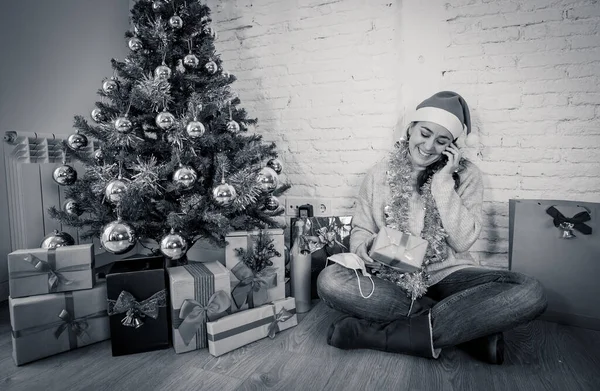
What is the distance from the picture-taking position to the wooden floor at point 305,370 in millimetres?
1137

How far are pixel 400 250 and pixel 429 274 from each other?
261mm

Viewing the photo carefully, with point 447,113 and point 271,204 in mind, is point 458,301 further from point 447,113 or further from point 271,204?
point 271,204

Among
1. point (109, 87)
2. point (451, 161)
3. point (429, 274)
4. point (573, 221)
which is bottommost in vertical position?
point (429, 274)

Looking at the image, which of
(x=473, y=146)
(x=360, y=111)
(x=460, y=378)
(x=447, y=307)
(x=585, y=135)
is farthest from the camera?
(x=360, y=111)

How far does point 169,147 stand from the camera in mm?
1693

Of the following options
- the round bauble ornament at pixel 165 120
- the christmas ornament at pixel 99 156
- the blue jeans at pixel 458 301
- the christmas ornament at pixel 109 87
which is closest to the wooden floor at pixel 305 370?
the blue jeans at pixel 458 301

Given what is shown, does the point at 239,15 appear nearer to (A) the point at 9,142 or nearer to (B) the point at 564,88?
(A) the point at 9,142

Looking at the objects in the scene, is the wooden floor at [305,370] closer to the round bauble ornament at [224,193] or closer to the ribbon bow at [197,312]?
the ribbon bow at [197,312]

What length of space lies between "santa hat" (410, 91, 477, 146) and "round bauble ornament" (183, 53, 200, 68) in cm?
115

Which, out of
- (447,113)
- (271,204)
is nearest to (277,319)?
(271,204)

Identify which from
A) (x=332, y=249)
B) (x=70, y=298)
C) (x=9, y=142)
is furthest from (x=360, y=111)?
(x=9, y=142)

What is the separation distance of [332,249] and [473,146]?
38.0 inches

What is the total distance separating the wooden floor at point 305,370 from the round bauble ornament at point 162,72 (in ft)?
4.02

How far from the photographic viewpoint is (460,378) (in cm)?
117
